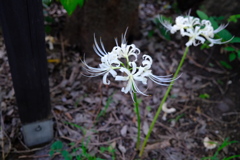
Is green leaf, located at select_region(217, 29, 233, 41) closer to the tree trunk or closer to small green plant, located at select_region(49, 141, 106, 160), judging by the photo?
the tree trunk

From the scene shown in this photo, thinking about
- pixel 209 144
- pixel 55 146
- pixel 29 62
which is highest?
pixel 29 62

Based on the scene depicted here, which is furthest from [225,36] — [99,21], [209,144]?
[99,21]

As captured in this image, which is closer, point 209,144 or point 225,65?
point 209,144

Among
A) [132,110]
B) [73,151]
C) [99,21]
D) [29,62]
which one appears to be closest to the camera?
[29,62]

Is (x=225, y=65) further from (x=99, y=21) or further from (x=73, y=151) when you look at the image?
(x=73, y=151)

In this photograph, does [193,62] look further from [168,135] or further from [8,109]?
[8,109]

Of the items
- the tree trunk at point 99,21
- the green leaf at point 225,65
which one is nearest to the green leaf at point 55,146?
the tree trunk at point 99,21

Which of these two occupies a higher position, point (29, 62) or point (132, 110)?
point (29, 62)
